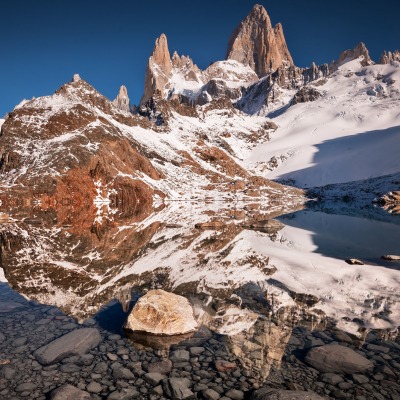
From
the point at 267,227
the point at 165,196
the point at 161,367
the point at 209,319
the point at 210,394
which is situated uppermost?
the point at 165,196

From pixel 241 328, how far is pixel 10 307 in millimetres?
8634

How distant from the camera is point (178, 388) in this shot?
762cm

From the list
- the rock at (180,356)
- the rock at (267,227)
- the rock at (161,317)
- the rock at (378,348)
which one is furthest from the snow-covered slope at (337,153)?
the rock at (180,356)

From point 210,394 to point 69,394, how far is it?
3067 millimetres

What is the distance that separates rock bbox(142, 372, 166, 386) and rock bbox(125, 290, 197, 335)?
2063 mm

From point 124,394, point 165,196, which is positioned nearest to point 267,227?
point 124,394

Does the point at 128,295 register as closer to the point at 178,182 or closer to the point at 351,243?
the point at 351,243

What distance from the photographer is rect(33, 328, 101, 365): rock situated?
8.85m

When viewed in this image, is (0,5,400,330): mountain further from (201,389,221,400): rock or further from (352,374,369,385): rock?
(201,389,221,400): rock

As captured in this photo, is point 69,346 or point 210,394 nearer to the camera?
point 210,394

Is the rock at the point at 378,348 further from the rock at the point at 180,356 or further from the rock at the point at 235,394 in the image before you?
the rock at the point at 180,356

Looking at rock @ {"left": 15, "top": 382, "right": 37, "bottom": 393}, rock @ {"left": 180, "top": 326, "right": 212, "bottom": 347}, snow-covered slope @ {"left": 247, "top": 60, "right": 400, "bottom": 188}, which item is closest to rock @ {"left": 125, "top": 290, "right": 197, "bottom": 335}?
rock @ {"left": 180, "top": 326, "right": 212, "bottom": 347}

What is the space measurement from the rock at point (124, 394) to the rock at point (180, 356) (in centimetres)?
158

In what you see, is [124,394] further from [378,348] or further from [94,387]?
[378,348]
